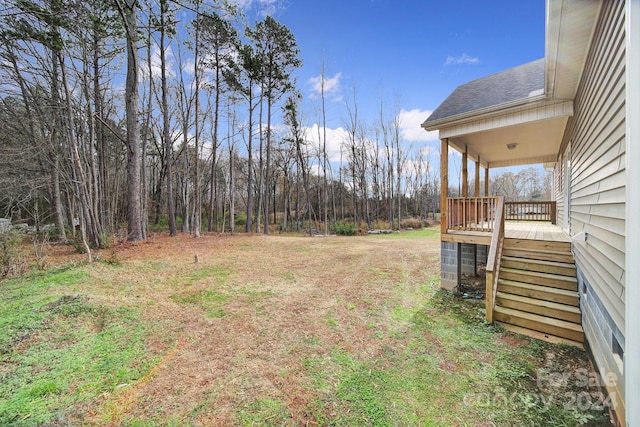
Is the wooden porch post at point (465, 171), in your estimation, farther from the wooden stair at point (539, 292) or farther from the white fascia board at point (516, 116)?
the wooden stair at point (539, 292)

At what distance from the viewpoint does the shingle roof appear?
4812 mm

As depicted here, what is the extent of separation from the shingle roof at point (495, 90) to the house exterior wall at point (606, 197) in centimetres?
157

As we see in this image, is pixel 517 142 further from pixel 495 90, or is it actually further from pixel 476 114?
pixel 476 114

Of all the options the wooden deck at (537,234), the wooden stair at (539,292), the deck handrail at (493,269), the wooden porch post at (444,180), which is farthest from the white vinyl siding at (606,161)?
the wooden porch post at (444,180)

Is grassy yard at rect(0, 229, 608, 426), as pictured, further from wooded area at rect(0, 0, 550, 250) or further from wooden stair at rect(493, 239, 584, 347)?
wooded area at rect(0, 0, 550, 250)

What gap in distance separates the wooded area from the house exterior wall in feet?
17.7

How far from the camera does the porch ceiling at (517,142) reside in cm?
541

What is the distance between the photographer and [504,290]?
420 centimetres

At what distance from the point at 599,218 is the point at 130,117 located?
40.3 ft

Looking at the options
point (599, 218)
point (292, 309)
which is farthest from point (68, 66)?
point (599, 218)

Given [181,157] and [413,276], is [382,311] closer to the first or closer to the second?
[413,276]

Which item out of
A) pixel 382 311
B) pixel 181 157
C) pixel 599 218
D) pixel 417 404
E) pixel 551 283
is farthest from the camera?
pixel 181 157

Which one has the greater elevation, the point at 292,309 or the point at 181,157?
the point at 181,157

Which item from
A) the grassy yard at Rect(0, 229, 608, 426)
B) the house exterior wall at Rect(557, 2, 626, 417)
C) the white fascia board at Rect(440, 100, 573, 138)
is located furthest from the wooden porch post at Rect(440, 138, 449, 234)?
the house exterior wall at Rect(557, 2, 626, 417)
